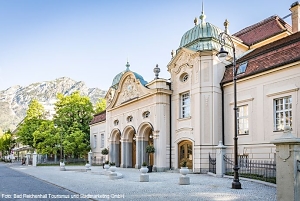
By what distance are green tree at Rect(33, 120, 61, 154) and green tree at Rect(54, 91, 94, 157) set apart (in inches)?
37.8

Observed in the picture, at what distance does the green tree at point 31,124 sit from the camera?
46.6m

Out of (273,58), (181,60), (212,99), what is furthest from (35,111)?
(273,58)

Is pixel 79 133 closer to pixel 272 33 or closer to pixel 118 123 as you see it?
pixel 118 123

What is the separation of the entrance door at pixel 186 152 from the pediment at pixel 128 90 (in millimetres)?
5582

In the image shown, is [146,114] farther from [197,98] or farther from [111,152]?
[111,152]

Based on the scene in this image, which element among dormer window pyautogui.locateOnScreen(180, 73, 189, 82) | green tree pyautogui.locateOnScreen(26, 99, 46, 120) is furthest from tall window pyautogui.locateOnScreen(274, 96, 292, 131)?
green tree pyautogui.locateOnScreen(26, 99, 46, 120)

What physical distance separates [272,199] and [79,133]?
3458 centimetres

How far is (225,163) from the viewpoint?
18609 mm

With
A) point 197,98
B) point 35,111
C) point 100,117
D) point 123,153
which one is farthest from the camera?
point 35,111

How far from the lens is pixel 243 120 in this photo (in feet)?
66.5

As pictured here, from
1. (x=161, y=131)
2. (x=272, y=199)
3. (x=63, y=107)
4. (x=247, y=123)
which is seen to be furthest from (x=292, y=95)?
(x=63, y=107)

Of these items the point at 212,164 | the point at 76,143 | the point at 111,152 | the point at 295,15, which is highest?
the point at 295,15

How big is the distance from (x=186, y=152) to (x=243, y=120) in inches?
194

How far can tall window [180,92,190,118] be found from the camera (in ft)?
76.6
